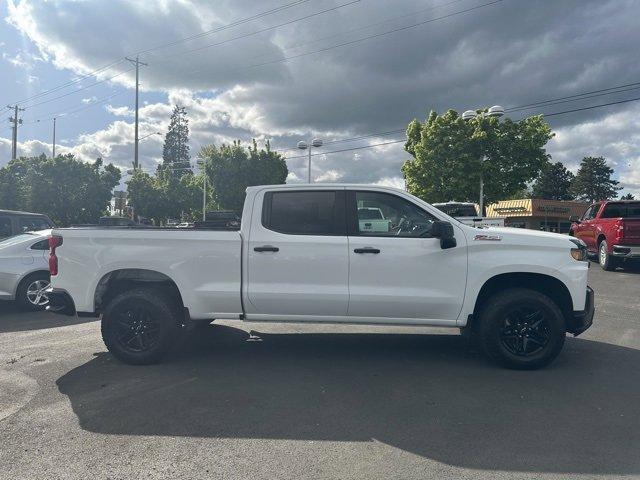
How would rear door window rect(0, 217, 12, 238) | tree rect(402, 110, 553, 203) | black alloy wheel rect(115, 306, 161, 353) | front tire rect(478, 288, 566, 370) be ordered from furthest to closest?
tree rect(402, 110, 553, 203) < rear door window rect(0, 217, 12, 238) < black alloy wheel rect(115, 306, 161, 353) < front tire rect(478, 288, 566, 370)

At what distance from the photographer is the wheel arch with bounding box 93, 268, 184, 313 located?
16.6 ft

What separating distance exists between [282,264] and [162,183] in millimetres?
50301

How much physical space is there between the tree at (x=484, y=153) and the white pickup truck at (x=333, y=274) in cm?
1994

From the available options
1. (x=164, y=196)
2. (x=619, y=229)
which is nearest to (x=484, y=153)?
(x=619, y=229)

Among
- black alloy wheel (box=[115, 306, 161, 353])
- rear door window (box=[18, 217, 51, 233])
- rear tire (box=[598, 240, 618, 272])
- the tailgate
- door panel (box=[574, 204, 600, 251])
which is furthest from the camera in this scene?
door panel (box=[574, 204, 600, 251])

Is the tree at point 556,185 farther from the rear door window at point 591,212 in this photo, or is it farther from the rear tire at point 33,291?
the rear tire at point 33,291

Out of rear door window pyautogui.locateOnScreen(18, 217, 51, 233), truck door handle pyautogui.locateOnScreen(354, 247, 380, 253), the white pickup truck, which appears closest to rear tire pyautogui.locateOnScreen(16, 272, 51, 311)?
rear door window pyautogui.locateOnScreen(18, 217, 51, 233)

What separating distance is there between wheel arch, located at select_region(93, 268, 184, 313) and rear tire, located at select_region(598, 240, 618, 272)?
12.3 metres

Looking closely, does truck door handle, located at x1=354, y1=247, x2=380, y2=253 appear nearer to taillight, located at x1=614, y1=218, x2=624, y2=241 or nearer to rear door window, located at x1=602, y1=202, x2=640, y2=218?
taillight, located at x1=614, y1=218, x2=624, y2=241

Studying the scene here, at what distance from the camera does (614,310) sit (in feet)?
26.5

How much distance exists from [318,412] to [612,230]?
11.8 metres

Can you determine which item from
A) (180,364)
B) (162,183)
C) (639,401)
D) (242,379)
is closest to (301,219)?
(242,379)

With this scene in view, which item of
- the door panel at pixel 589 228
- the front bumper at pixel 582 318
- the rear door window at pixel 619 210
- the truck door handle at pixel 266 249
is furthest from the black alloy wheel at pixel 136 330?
the rear door window at pixel 619 210

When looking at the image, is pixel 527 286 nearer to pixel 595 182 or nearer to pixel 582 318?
pixel 582 318
